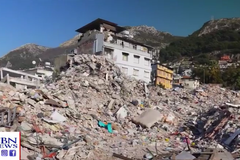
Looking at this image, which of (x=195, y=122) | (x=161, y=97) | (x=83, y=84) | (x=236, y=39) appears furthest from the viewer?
(x=236, y=39)

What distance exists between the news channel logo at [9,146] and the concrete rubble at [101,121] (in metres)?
3.24

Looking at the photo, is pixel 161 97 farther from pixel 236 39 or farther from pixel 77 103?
pixel 236 39

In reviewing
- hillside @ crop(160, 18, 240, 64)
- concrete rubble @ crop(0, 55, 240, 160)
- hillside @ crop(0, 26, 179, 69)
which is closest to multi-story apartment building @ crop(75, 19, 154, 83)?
concrete rubble @ crop(0, 55, 240, 160)

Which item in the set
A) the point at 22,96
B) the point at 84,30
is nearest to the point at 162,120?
the point at 22,96

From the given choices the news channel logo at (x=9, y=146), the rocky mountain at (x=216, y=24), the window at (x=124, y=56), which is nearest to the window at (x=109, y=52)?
the window at (x=124, y=56)

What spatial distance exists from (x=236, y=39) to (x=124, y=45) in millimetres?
73219

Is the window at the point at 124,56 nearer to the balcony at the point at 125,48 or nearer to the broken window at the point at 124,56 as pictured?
the broken window at the point at 124,56

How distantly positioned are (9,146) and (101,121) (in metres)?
8.52

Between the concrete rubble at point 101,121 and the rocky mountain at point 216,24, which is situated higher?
the rocky mountain at point 216,24

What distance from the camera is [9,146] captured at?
18.8 ft

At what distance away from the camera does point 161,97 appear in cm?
2280

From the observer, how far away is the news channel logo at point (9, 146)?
5668 mm

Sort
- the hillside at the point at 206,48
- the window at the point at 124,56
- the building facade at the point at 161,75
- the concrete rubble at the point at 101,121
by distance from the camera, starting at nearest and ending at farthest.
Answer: the concrete rubble at the point at 101,121, the window at the point at 124,56, the building facade at the point at 161,75, the hillside at the point at 206,48

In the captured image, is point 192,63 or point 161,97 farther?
point 192,63
